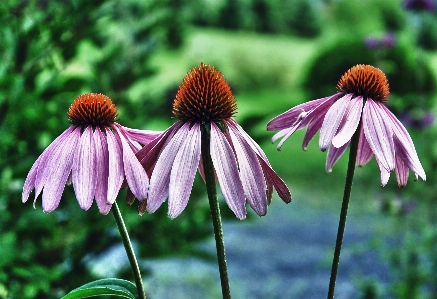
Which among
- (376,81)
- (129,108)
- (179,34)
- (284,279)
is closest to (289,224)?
(284,279)

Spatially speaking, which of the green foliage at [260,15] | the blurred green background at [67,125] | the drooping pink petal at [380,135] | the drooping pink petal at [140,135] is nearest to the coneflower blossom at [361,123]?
the drooping pink petal at [380,135]

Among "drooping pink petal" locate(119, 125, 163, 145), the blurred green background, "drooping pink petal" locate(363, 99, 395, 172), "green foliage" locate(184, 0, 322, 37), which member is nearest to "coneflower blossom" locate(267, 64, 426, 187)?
"drooping pink petal" locate(363, 99, 395, 172)

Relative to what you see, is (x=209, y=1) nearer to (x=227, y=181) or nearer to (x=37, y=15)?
(x=37, y=15)

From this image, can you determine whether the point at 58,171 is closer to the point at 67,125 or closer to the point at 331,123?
the point at 331,123

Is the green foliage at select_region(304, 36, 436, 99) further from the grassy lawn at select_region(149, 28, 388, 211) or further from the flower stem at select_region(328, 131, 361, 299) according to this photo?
the flower stem at select_region(328, 131, 361, 299)

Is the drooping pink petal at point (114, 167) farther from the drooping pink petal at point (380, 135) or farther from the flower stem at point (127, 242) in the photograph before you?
the drooping pink petal at point (380, 135)

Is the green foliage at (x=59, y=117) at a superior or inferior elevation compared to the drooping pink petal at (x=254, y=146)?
superior

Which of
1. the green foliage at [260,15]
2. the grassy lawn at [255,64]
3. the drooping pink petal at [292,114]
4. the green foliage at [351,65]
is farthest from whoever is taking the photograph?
the green foliage at [260,15]
